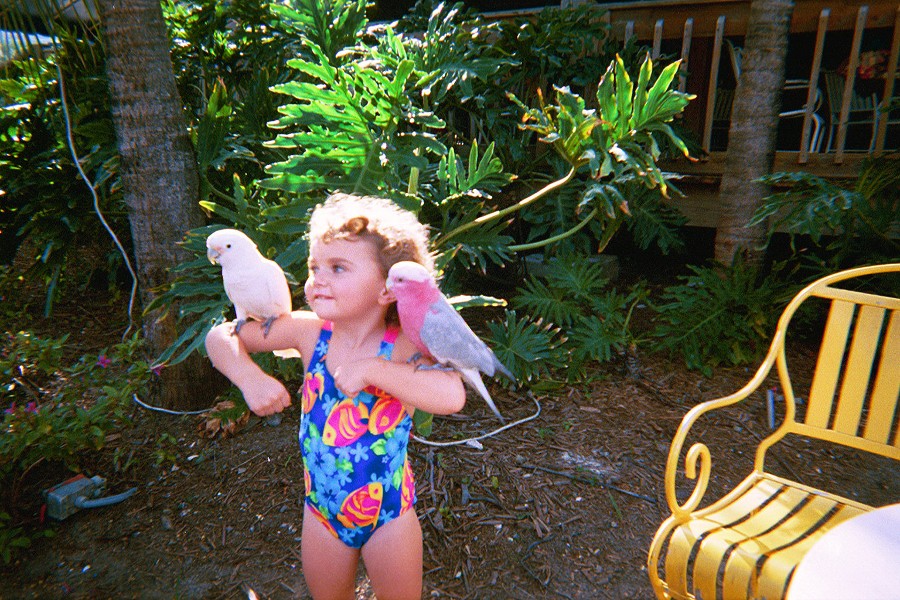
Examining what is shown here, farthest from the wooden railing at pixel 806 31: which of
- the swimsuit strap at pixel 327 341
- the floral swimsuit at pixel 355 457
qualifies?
the floral swimsuit at pixel 355 457

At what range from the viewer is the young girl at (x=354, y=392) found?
55.3 inches

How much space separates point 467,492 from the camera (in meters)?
2.66

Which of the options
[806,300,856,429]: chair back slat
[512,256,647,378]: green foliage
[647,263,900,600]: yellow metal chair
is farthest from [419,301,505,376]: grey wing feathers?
[512,256,647,378]: green foliage

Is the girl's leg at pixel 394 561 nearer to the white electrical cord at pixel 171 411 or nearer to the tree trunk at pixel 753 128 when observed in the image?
the white electrical cord at pixel 171 411

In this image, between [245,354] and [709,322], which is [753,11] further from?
[245,354]

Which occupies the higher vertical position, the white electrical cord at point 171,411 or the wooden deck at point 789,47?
the wooden deck at point 789,47

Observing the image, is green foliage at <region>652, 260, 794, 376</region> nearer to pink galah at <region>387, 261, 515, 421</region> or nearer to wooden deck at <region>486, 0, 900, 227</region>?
wooden deck at <region>486, 0, 900, 227</region>

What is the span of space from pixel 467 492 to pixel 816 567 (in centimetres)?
163

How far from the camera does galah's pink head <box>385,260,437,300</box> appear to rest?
1302 millimetres

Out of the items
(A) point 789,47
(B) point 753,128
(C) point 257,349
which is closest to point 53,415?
(C) point 257,349

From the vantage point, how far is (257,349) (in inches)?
63.7

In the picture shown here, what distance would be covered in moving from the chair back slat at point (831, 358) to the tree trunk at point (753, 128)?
1.62 meters

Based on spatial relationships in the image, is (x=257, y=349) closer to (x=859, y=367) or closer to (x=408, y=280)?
(x=408, y=280)

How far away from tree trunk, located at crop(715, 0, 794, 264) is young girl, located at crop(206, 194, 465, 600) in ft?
9.32
